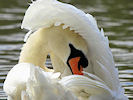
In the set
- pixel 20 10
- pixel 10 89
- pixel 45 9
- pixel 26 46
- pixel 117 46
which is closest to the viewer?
pixel 10 89

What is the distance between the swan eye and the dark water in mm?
1390

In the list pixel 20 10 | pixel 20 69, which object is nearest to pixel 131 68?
pixel 20 69

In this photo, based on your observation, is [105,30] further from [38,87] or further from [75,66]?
[38,87]

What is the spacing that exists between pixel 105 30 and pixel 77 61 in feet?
22.5

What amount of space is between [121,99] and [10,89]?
4.93 ft

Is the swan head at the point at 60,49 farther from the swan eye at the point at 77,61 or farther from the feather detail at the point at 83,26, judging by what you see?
the feather detail at the point at 83,26

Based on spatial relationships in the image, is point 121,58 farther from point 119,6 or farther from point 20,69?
point 119,6

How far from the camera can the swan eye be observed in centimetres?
714

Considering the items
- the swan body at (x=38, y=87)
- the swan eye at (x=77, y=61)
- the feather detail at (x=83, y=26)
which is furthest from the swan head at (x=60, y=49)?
the swan body at (x=38, y=87)

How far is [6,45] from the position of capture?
12289 mm

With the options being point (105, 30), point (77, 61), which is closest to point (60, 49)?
point (77, 61)

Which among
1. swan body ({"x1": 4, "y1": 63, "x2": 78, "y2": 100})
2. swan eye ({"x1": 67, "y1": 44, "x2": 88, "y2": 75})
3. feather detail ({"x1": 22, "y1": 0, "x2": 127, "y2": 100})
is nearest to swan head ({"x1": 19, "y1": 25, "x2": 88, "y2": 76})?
Answer: swan eye ({"x1": 67, "y1": 44, "x2": 88, "y2": 75})

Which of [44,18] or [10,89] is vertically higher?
[44,18]

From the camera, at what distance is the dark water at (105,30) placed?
1023cm
